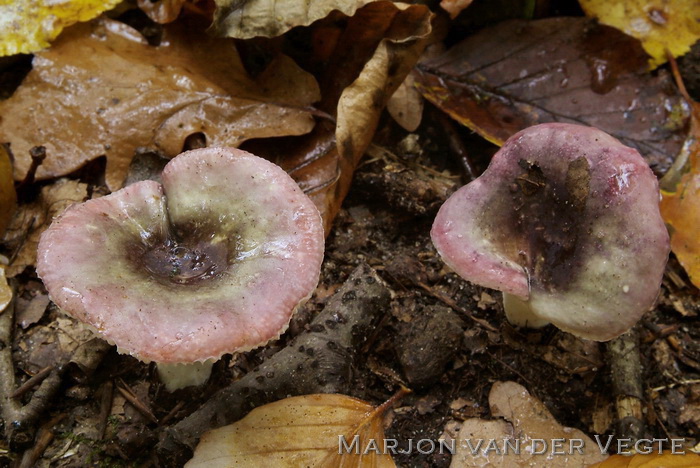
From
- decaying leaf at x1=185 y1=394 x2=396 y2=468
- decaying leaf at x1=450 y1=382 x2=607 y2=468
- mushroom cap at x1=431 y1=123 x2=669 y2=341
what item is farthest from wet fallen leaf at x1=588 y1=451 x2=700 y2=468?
decaying leaf at x1=185 y1=394 x2=396 y2=468

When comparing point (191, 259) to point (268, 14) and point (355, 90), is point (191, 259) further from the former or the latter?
point (268, 14)

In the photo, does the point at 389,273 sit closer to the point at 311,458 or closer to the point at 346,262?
the point at 346,262

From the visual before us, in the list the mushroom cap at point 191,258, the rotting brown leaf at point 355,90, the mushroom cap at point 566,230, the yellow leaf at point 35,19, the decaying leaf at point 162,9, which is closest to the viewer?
the mushroom cap at point 191,258

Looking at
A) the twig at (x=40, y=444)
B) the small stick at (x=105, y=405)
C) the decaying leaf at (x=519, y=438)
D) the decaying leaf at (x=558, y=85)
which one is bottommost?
the twig at (x=40, y=444)

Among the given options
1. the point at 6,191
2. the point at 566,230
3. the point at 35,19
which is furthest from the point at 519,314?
the point at 35,19

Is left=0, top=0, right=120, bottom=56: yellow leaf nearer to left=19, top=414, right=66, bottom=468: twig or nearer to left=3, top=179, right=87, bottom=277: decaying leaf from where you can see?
left=3, top=179, right=87, bottom=277: decaying leaf

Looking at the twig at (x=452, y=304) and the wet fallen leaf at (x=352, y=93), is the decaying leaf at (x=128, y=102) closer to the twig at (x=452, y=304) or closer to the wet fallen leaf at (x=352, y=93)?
the wet fallen leaf at (x=352, y=93)

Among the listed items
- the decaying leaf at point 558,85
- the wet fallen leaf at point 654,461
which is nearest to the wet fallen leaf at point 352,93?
the decaying leaf at point 558,85
